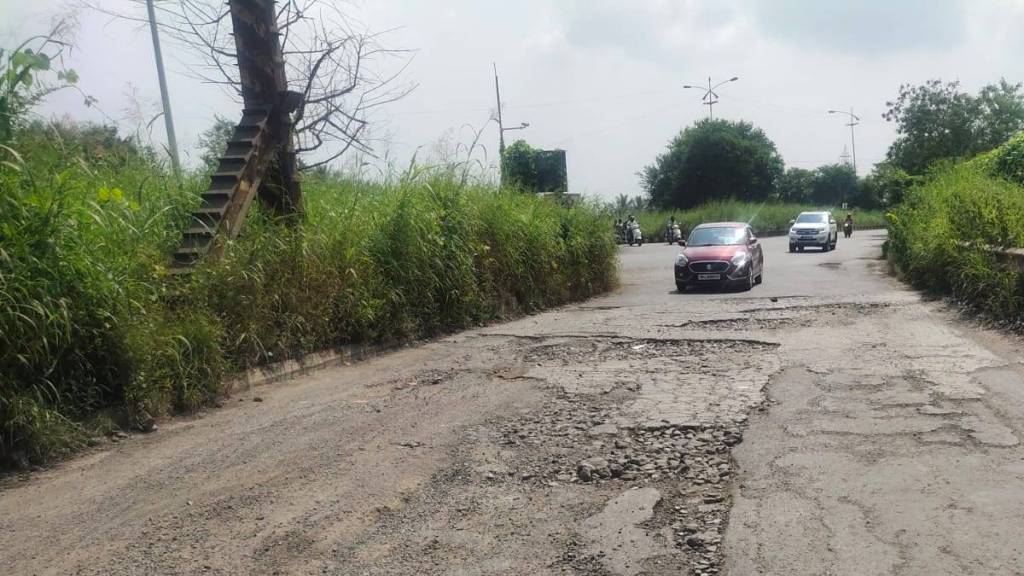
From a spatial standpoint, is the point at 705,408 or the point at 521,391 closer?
the point at 705,408

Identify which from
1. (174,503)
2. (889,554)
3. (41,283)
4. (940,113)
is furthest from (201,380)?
(940,113)

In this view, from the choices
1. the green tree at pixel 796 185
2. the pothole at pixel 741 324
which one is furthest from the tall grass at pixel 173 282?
the green tree at pixel 796 185

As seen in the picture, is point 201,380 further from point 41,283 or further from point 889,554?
point 889,554

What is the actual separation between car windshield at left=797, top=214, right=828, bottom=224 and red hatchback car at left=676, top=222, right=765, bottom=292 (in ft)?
56.2

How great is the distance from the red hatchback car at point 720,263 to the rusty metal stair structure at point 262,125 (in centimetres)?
996

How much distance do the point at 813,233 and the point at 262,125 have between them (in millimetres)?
28465

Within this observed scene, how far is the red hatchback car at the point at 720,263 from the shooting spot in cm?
1731

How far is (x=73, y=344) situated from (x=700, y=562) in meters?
4.76

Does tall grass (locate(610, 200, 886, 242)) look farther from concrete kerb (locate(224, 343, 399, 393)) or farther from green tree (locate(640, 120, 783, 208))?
concrete kerb (locate(224, 343, 399, 393))

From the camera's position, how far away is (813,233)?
33.5 m

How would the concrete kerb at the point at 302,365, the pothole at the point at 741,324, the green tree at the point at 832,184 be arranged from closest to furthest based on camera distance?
the concrete kerb at the point at 302,365
the pothole at the point at 741,324
the green tree at the point at 832,184

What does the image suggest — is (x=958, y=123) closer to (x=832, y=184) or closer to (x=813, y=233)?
(x=813, y=233)

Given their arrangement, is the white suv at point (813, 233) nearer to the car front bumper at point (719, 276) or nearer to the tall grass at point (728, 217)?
the car front bumper at point (719, 276)

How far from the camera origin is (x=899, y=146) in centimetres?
4028
